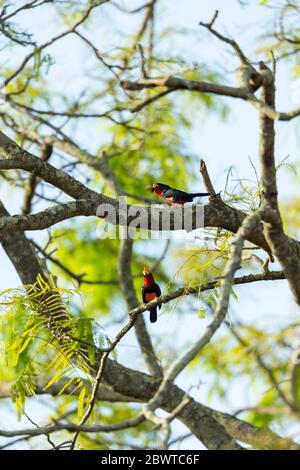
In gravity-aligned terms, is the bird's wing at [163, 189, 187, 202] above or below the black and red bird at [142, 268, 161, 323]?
above

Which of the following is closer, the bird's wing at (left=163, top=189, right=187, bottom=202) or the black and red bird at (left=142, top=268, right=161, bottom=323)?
the bird's wing at (left=163, top=189, right=187, bottom=202)

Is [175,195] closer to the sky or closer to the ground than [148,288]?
closer to the sky

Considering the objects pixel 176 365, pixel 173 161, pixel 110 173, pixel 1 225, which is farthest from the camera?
pixel 173 161

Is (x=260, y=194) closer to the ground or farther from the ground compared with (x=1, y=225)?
farther from the ground

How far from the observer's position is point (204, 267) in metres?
3.99

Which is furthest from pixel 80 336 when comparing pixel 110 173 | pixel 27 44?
pixel 110 173

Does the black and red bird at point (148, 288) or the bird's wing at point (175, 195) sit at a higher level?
the bird's wing at point (175, 195)

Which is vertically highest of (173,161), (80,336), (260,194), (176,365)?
(173,161)

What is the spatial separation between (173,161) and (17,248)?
3.41 m

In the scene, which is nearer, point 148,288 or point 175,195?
point 175,195

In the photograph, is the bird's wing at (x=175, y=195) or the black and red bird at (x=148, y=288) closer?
the bird's wing at (x=175, y=195)
